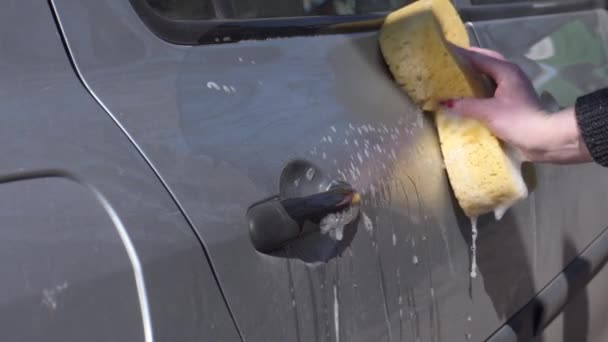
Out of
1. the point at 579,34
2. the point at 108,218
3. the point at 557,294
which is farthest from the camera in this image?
the point at 579,34

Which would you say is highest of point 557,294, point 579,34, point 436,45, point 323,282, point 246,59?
point 246,59

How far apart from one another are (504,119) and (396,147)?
26cm

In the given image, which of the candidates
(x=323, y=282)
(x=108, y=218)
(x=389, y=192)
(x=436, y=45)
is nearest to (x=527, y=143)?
(x=436, y=45)

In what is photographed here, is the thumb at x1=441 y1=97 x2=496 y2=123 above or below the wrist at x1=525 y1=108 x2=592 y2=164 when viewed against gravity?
above

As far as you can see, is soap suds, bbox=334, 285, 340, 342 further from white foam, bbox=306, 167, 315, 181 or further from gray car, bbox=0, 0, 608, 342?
white foam, bbox=306, 167, 315, 181

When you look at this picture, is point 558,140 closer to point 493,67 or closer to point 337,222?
point 493,67

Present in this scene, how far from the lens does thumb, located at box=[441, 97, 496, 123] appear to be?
182cm

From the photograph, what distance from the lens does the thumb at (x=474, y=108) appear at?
182 cm

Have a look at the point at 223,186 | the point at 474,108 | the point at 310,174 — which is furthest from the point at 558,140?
the point at 223,186

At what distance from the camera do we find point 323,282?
1430 mm

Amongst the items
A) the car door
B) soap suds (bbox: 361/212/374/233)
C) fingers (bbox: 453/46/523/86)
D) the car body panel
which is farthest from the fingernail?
the car body panel

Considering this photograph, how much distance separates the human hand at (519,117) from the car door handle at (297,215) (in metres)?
0.44

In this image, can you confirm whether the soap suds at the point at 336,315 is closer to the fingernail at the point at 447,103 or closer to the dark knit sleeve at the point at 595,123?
the fingernail at the point at 447,103

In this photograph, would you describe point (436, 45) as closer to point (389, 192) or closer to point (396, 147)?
point (396, 147)
